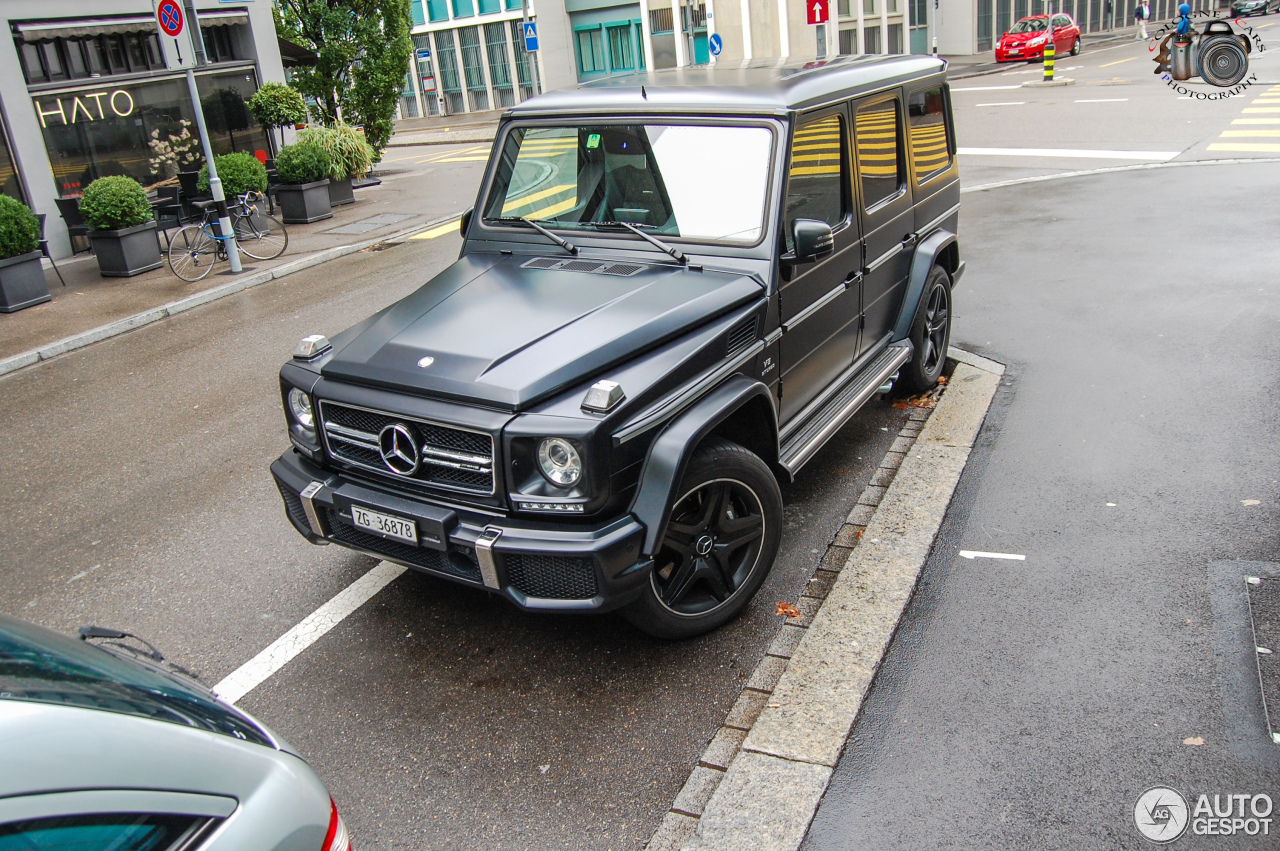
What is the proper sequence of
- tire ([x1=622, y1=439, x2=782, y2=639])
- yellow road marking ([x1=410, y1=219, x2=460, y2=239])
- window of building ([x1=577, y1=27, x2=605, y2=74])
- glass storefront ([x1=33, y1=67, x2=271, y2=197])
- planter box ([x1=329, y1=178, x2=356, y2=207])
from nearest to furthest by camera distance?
tire ([x1=622, y1=439, x2=782, y2=639]) < yellow road marking ([x1=410, y1=219, x2=460, y2=239]) < glass storefront ([x1=33, y1=67, x2=271, y2=197]) < planter box ([x1=329, y1=178, x2=356, y2=207]) < window of building ([x1=577, y1=27, x2=605, y2=74])

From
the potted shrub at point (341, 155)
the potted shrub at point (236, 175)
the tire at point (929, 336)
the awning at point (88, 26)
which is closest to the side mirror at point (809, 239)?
the tire at point (929, 336)

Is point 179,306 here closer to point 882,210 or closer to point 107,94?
point 107,94

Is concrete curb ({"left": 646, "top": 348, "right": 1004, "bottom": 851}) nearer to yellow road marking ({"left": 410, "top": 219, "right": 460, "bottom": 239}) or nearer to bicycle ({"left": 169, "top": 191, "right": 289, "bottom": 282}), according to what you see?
yellow road marking ({"left": 410, "top": 219, "right": 460, "bottom": 239})

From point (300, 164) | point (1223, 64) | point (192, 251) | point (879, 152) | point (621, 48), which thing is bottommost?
point (192, 251)

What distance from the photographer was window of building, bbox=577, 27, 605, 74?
40.8m

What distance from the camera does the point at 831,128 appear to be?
5062 millimetres

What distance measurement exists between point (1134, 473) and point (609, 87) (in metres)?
3.59

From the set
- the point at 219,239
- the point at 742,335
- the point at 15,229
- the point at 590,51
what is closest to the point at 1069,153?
the point at 219,239

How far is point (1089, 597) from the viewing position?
4.33 metres

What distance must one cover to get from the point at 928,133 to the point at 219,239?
365 inches

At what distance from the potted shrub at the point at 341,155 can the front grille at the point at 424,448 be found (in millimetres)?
13713

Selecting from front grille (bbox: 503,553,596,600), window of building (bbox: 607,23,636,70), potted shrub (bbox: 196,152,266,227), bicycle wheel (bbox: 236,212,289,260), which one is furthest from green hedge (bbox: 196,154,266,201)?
window of building (bbox: 607,23,636,70)

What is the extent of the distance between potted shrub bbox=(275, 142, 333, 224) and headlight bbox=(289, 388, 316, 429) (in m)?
12.4

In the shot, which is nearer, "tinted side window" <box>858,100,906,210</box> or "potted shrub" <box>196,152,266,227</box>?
"tinted side window" <box>858,100,906,210</box>
